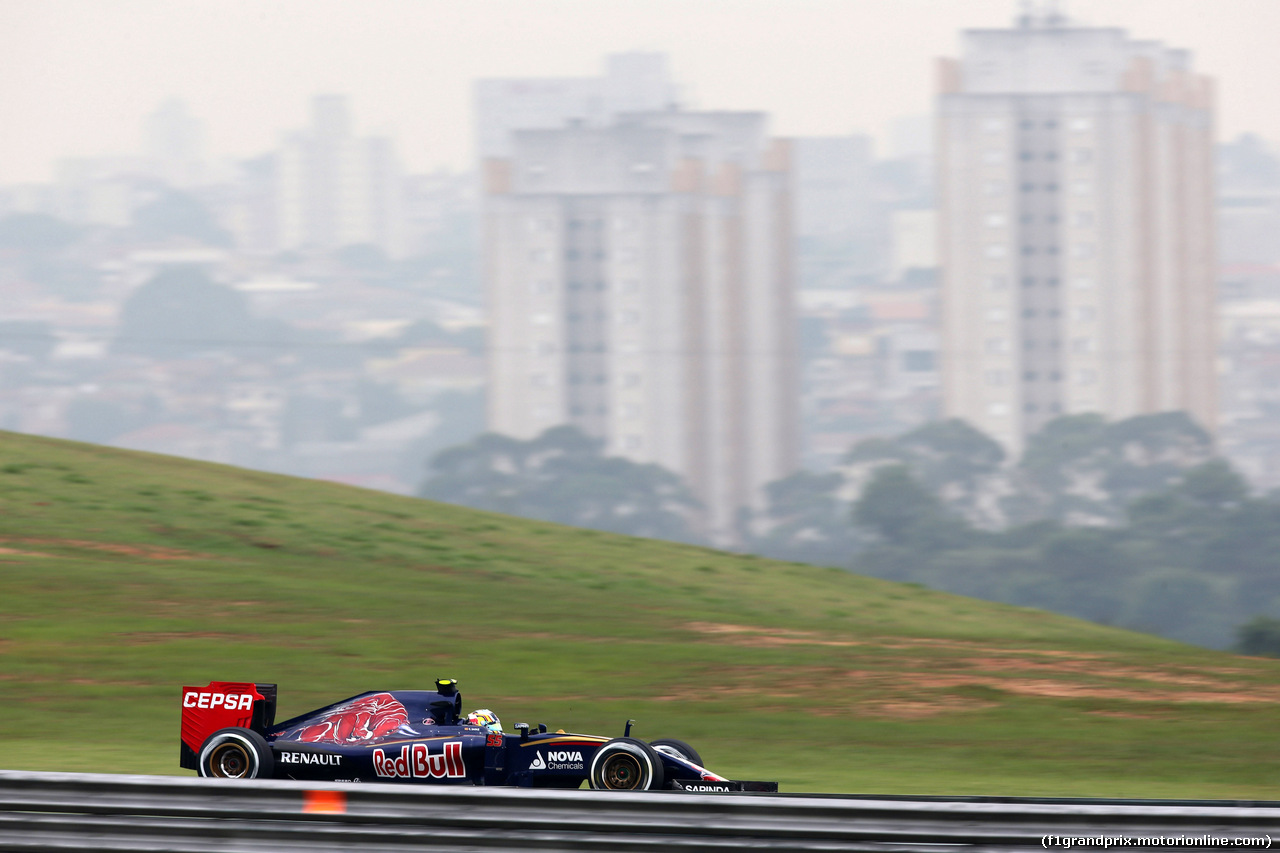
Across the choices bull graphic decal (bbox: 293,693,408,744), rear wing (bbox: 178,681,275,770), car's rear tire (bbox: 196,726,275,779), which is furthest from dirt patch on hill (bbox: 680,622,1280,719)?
car's rear tire (bbox: 196,726,275,779)

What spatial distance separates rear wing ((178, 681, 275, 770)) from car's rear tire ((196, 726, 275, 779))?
17cm

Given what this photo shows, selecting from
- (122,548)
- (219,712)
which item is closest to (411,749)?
(219,712)

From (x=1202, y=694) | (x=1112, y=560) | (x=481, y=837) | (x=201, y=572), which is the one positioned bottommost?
(x=481, y=837)

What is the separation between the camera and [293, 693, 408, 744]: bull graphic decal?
11.8 m

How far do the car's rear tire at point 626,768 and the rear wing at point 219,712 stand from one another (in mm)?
2727

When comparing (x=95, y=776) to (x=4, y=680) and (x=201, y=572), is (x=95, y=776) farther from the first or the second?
(x=201, y=572)

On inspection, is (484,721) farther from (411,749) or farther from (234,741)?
(234,741)

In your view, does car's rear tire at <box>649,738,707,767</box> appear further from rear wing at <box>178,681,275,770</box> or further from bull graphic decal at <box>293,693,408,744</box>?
rear wing at <box>178,681,275,770</box>

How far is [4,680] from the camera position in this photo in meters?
19.0

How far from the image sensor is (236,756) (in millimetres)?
11750

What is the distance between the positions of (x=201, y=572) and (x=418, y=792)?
56.3 feet

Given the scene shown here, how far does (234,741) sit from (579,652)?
34.0ft

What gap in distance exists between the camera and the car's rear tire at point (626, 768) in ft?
36.8

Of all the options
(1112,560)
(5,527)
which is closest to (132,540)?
(5,527)
